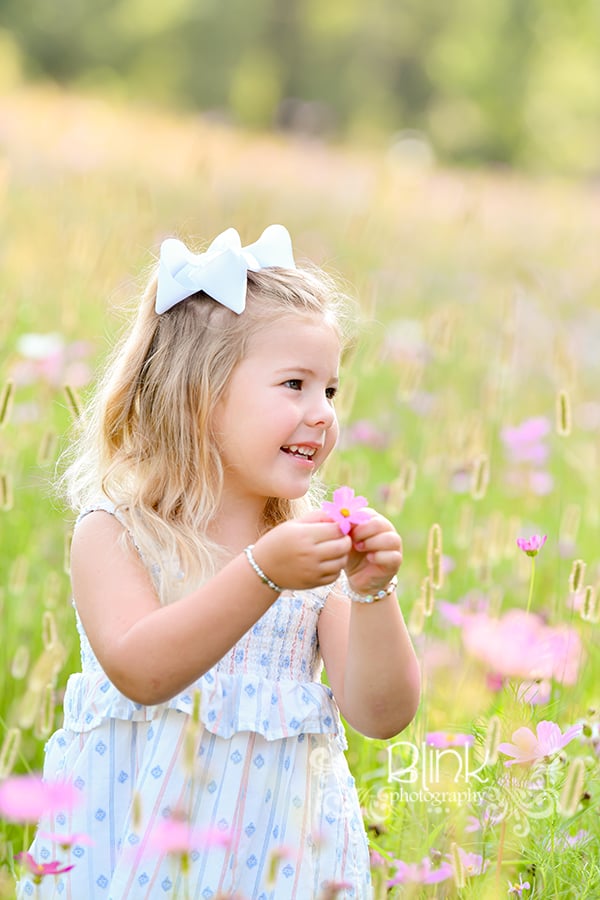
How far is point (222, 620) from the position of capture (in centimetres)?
122

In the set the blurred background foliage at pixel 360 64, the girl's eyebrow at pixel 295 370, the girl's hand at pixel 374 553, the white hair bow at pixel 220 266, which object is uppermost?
the blurred background foliage at pixel 360 64

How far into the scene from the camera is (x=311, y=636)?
1517mm

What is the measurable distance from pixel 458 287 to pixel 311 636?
4.60m

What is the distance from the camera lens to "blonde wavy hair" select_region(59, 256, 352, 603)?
143 centimetres

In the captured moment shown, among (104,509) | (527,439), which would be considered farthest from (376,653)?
(527,439)

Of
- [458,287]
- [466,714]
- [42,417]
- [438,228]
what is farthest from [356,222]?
[438,228]

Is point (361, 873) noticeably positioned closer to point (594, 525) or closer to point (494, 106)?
point (594, 525)

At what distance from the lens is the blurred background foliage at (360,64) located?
25.5m

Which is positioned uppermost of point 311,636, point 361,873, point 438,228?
point 438,228

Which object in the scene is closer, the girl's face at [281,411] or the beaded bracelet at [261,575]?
the beaded bracelet at [261,575]

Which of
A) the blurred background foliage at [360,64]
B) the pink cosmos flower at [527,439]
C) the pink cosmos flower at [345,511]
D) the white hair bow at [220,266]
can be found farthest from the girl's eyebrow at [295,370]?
the blurred background foliage at [360,64]

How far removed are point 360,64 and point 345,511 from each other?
1158 inches

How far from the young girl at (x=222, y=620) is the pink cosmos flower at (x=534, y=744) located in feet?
0.45

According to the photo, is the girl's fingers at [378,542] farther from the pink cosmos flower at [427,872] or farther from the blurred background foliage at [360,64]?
the blurred background foliage at [360,64]
